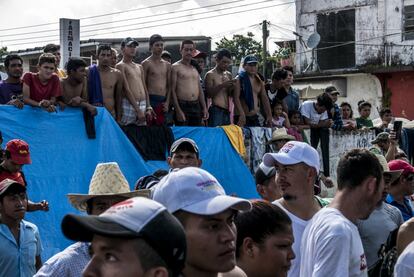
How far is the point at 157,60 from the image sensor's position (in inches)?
468

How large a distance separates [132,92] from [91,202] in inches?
247

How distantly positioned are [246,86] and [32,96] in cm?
411

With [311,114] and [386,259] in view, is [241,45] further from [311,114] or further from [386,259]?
[386,259]

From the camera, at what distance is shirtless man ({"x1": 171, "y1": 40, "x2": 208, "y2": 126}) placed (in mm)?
11938

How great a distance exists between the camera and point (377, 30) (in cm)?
3528

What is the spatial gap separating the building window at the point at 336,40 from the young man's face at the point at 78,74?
27.7 m

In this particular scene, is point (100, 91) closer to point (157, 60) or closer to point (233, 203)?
point (157, 60)

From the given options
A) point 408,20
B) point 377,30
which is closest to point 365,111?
point 408,20

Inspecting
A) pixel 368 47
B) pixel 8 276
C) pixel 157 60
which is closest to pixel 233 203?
pixel 8 276

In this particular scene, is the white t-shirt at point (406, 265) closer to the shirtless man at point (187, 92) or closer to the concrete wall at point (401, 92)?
the shirtless man at point (187, 92)

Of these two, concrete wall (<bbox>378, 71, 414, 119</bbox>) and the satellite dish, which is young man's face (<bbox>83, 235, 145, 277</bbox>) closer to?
the satellite dish

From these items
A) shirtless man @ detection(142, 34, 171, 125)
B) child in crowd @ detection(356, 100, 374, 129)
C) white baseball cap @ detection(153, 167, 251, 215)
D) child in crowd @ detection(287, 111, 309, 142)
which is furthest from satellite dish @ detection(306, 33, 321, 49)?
white baseball cap @ detection(153, 167, 251, 215)

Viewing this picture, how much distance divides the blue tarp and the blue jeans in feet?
5.92

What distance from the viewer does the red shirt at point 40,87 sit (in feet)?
32.0
